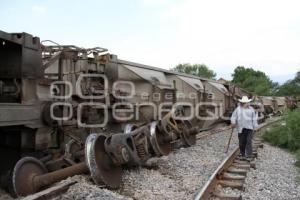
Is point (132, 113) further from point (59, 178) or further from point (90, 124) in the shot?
point (59, 178)

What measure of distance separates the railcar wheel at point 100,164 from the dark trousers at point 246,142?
4739mm

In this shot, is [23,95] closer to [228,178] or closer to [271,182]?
[228,178]

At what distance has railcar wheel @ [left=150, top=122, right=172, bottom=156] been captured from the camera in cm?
769

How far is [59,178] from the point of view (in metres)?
5.91

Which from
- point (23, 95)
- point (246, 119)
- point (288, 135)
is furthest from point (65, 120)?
point (288, 135)

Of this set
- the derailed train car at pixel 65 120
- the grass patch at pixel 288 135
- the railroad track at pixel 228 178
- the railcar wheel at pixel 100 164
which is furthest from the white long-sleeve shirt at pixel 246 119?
the railcar wheel at pixel 100 164

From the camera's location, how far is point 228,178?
7523 millimetres

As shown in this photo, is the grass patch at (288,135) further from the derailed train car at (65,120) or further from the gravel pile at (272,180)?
the derailed train car at (65,120)

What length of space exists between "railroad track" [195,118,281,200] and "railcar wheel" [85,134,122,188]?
1.29m

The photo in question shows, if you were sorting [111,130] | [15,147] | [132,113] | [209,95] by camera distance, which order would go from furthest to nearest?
[209,95]
[132,113]
[111,130]
[15,147]

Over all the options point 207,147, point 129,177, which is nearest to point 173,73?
point 207,147

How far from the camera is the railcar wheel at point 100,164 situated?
19.2ft

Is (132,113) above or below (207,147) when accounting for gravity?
above

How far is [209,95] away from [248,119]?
9.24 meters
